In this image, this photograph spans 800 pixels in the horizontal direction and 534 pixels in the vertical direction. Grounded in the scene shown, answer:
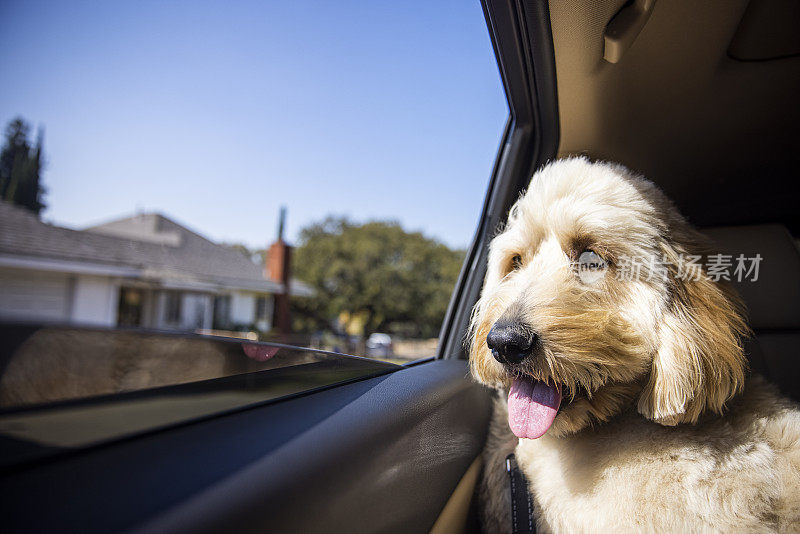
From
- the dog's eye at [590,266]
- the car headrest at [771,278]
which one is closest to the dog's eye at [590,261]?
the dog's eye at [590,266]

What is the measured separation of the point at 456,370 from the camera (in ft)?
7.42

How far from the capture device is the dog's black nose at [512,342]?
163cm

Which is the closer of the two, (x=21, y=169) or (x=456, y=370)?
(x=21, y=169)

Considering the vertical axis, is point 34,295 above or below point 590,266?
below

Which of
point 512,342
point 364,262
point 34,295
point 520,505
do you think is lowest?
point 520,505

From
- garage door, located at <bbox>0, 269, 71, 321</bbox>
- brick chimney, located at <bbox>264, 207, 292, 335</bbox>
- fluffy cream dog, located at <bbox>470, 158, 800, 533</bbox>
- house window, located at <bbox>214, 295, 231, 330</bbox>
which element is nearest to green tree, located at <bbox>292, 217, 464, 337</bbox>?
brick chimney, located at <bbox>264, 207, 292, 335</bbox>

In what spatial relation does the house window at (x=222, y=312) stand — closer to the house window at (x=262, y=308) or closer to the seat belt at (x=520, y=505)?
the house window at (x=262, y=308)

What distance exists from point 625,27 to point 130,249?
205 centimetres

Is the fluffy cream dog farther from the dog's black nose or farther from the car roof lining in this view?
the car roof lining

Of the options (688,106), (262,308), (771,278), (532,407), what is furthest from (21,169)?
(771,278)

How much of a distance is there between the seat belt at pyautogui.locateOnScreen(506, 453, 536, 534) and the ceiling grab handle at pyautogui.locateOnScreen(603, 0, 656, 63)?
1.81m

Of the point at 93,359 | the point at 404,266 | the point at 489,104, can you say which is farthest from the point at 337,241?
the point at 93,359

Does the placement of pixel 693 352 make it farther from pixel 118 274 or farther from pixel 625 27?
pixel 118 274

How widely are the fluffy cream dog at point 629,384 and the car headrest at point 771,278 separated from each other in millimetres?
970
